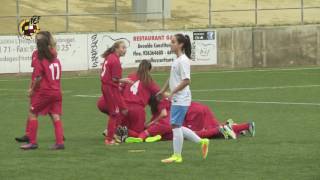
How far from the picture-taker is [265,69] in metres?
39.6

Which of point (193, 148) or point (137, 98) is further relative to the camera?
point (137, 98)

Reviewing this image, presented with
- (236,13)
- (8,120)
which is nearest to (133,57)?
(236,13)

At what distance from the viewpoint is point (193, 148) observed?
1435 centimetres

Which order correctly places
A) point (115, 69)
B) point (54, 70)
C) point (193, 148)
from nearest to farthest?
1. point (54, 70)
2. point (193, 148)
3. point (115, 69)

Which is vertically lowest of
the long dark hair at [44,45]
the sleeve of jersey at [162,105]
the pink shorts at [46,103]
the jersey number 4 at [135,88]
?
the sleeve of jersey at [162,105]

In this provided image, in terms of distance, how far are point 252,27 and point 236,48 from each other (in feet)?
4.31

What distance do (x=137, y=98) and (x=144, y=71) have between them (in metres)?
0.59

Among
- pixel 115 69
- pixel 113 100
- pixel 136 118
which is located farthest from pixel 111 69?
pixel 136 118

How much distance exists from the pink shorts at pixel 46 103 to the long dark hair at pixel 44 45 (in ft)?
1.83

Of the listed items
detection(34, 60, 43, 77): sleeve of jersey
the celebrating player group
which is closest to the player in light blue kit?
the celebrating player group

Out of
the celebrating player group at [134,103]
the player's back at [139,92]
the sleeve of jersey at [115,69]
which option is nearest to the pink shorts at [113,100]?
the celebrating player group at [134,103]

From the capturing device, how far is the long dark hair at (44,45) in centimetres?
1388
